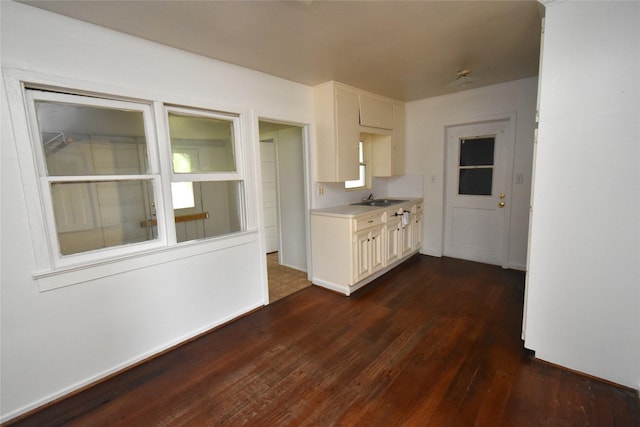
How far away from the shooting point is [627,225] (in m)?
1.71

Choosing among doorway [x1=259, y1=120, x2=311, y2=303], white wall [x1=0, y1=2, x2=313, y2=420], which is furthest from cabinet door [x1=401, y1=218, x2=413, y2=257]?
white wall [x1=0, y1=2, x2=313, y2=420]

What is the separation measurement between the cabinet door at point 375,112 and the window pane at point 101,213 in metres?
2.61

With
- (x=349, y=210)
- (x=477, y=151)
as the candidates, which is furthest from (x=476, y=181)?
(x=349, y=210)

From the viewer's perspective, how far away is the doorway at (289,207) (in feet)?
11.9

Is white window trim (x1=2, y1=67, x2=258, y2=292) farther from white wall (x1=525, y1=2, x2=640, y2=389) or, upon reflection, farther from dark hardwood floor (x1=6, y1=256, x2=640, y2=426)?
white wall (x1=525, y1=2, x2=640, y2=389)

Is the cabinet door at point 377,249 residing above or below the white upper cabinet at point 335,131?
below

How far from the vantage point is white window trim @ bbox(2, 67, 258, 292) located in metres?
1.65

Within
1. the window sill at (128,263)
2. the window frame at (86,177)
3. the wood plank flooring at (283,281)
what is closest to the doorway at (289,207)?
the wood plank flooring at (283,281)

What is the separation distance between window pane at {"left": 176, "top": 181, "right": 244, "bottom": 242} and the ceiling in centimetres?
117

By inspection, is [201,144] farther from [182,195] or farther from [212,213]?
[212,213]

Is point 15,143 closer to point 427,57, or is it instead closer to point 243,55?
point 243,55

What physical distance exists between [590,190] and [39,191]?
3512 millimetres

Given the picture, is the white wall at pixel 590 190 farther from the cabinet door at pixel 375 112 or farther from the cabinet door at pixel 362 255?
the cabinet door at pixel 375 112

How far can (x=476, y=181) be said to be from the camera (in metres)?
4.07
